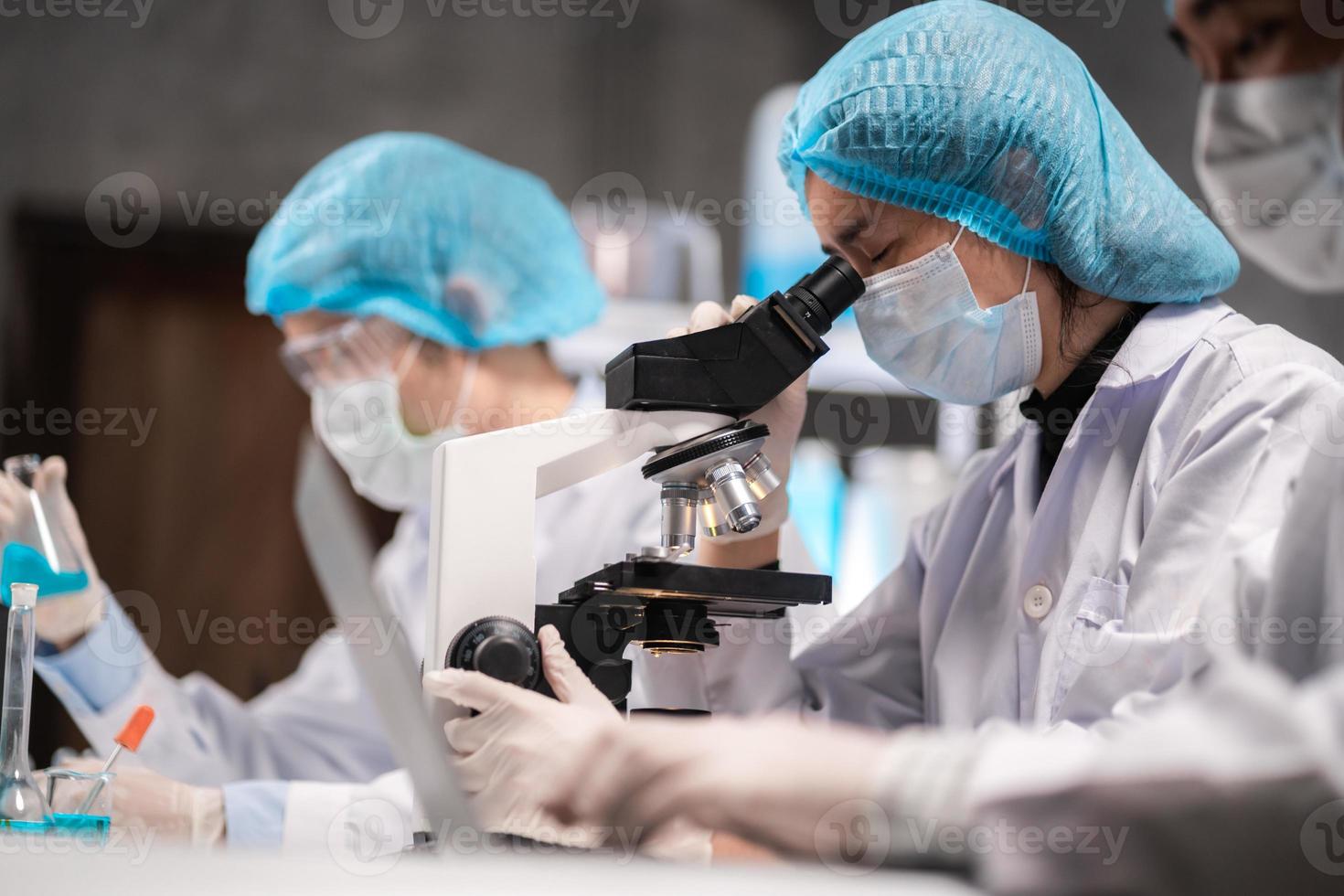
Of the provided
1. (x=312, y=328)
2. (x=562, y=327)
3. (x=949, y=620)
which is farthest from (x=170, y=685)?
(x=949, y=620)

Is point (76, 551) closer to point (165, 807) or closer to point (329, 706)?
point (165, 807)

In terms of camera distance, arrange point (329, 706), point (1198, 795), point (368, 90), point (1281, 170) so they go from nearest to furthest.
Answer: point (1198, 795), point (1281, 170), point (329, 706), point (368, 90)

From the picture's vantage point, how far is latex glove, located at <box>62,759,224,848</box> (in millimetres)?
1501

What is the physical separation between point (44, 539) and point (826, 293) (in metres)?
1.16

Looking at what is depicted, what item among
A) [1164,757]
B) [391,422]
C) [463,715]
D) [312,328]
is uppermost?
[312,328]

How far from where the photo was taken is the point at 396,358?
2035 millimetres

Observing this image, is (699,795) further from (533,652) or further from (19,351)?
(19,351)

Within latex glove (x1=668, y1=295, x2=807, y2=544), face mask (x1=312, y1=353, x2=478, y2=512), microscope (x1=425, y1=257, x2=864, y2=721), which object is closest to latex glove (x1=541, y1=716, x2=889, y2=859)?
microscope (x1=425, y1=257, x2=864, y2=721)

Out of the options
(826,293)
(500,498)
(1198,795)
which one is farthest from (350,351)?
(1198,795)

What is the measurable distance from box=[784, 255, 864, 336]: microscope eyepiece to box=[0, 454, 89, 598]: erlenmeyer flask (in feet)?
3.63

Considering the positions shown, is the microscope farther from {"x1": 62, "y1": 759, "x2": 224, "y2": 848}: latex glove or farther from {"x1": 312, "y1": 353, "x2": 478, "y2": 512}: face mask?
{"x1": 312, "y1": 353, "x2": 478, "y2": 512}: face mask

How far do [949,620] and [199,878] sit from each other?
3.53ft

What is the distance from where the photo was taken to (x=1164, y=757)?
1.80 feet

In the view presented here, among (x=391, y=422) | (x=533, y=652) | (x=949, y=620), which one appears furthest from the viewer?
(x=391, y=422)
